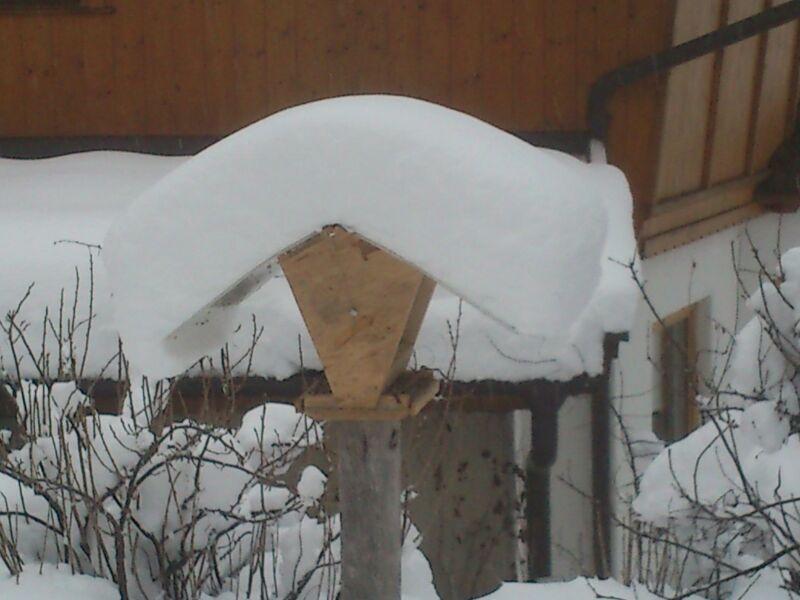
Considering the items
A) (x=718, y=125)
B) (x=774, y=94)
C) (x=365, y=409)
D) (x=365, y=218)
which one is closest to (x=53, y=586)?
(x=365, y=409)

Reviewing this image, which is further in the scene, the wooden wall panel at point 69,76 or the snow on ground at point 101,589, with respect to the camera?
the wooden wall panel at point 69,76

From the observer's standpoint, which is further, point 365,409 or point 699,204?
point 699,204

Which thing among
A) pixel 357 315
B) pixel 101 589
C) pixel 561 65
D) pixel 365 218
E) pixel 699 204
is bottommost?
pixel 101 589

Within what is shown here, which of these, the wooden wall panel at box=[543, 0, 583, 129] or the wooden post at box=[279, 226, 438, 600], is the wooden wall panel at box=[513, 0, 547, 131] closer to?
the wooden wall panel at box=[543, 0, 583, 129]

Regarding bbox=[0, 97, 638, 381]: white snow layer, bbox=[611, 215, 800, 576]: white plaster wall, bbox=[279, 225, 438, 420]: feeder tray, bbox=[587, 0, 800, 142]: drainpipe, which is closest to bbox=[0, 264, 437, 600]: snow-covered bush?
bbox=[279, 225, 438, 420]: feeder tray

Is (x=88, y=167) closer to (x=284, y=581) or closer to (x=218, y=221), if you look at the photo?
(x=284, y=581)

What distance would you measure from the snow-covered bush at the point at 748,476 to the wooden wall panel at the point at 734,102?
14.1 ft

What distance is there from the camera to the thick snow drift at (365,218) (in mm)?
2387

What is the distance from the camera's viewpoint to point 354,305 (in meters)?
2.65

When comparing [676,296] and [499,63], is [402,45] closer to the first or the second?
[499,63]

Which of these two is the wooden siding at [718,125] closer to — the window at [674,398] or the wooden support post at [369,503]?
the window at [674,398]

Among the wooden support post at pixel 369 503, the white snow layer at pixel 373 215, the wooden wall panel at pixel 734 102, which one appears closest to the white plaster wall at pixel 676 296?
the wooden wall panel at pixel 734 102

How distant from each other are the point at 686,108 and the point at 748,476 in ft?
14.5

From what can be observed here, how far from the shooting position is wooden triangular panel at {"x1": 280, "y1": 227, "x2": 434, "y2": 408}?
2.61m
